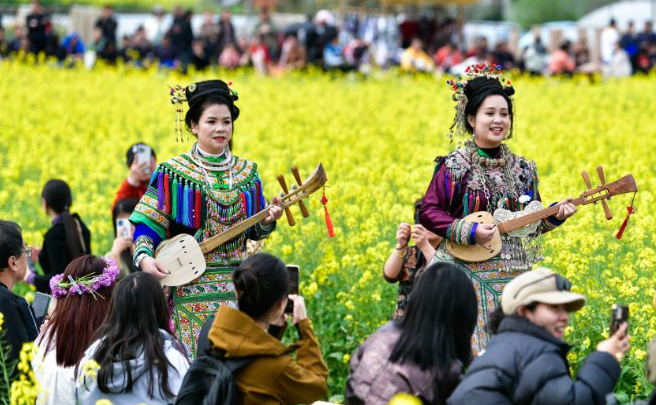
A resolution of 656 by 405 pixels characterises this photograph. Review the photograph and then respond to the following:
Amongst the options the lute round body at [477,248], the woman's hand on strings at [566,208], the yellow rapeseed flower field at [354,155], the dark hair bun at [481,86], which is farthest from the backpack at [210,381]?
the dark hair bun at [481,86]

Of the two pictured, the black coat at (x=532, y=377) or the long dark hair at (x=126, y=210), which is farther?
the long dark hair at (x=126, y=210)

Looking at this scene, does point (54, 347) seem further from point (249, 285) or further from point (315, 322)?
point (315, 322)

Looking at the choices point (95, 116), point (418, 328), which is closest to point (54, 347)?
point (418, 328)

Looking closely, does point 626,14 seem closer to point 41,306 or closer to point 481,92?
point 481,92

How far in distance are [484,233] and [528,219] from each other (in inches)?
10.2

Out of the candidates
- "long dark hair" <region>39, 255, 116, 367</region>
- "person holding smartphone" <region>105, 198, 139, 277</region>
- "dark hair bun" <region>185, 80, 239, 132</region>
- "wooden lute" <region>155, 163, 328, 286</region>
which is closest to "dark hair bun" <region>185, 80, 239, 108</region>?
"dark hair bun" <region>185, 80, 239, 132</region>

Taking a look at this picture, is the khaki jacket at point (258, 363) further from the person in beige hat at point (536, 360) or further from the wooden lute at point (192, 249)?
the wooden lute at point (192, 249)

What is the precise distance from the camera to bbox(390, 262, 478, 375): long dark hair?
4.95 meters

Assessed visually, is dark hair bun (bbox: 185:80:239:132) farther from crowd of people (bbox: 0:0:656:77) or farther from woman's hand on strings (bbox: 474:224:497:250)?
crowd of people (bbox: 0:0:656:77)

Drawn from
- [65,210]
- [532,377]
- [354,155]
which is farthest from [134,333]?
[354,155]

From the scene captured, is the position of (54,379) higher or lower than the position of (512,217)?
lower

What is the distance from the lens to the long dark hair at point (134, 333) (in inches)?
215

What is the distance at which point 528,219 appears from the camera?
260 inches

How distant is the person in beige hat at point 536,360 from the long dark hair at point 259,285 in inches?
36.5
